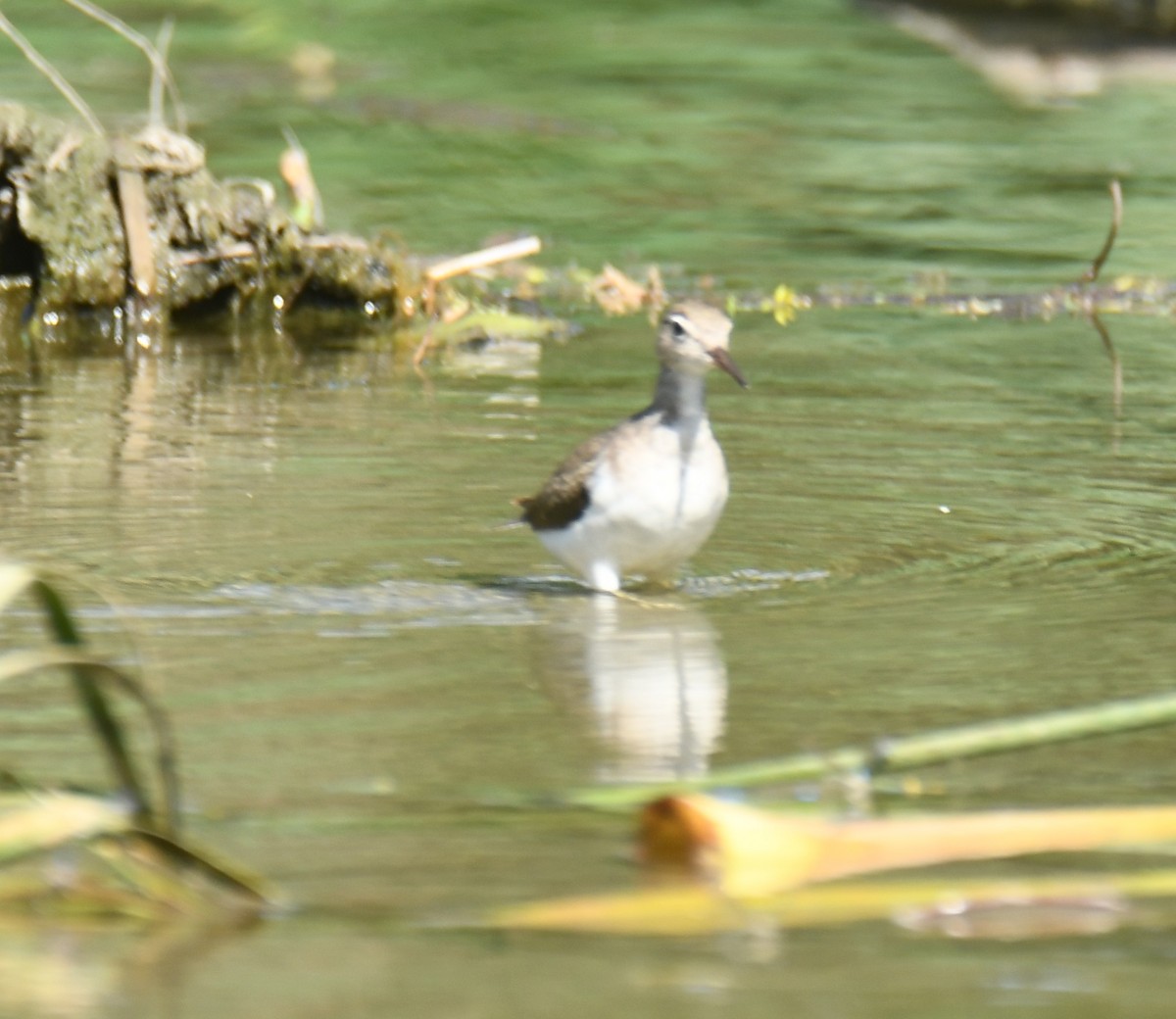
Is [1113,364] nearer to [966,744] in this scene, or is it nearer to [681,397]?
[681,397]

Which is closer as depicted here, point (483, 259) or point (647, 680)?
point (647, 680)

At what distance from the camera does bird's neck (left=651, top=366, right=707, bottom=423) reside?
24.3 ft

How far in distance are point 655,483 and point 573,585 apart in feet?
2.11

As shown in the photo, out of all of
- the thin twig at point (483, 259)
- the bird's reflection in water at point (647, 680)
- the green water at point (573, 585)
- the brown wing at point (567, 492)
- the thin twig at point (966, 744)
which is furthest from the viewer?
the thin twig at point (483, 259)

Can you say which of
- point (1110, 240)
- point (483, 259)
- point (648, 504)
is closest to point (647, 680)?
point (648, 504)

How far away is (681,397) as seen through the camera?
24.3ft

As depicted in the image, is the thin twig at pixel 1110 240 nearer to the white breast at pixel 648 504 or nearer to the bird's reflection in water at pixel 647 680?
the white breast at pixel 648 504

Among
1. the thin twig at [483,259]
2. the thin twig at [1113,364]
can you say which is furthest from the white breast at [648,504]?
the thin twig at [483,259]

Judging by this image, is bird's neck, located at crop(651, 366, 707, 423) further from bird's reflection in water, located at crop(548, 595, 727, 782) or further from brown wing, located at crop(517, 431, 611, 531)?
bird's reflection in water, located at crop(548, 595, 727, 782)

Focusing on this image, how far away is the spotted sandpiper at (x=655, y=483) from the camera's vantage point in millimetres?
7168

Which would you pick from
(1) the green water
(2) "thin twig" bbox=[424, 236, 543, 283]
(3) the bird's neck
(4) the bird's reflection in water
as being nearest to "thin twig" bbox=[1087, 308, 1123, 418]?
(1) the green water

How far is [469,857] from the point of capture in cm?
457

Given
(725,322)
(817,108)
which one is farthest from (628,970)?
(817,108)

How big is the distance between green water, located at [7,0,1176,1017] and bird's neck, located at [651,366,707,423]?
54cm
